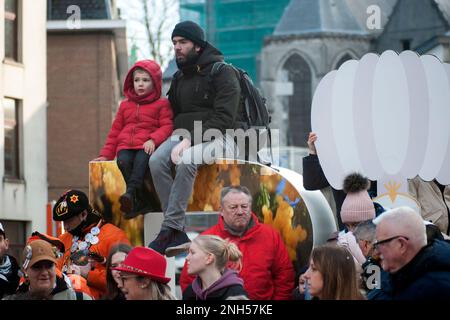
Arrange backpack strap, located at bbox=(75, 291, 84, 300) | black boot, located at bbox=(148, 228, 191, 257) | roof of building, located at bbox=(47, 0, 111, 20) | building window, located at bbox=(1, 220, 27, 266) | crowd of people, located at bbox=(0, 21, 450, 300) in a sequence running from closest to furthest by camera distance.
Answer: crowd of people, located at bbox=(0, 21, 450, 300)
backpack strap, located at bbox=(75, 291, 84, 300)
black boot, located at bbox=(148, 228, 191, 257)
building window, located at bbox=(1, 220, 27, 266)
roof of building, located at bbox=(47, 0, 111, 20)

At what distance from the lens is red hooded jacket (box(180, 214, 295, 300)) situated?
7680 millimetres

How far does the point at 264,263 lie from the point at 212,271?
3.62 feet

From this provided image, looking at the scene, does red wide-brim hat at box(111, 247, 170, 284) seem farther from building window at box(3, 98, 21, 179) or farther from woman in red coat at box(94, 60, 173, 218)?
building window at box(3, 98, 21, 179)

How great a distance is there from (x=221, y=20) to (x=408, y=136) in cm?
8764

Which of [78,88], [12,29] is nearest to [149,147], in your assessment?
[12,29]

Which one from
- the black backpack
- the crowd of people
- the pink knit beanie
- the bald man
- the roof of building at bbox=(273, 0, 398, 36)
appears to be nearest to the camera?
the bald man

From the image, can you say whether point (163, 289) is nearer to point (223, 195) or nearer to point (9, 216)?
point (223, 195)

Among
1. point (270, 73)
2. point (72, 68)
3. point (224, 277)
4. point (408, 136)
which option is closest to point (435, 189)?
point (408, 136)

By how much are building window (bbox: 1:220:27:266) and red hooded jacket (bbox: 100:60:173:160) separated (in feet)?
68.4

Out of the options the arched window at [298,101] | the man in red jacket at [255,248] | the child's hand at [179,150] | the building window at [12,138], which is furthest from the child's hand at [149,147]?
the arched window at [298,101]

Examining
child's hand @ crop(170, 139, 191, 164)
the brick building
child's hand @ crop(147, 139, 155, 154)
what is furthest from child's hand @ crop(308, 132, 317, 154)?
the brick building

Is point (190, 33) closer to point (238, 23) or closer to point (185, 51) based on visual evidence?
point (185, 51)

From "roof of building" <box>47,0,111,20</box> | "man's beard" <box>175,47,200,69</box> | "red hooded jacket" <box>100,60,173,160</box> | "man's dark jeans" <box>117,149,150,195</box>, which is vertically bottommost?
"man's dark jeans" <box>117,149,150,195</box>

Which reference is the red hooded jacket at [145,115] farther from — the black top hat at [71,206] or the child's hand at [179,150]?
the black top hat at [71,206]
